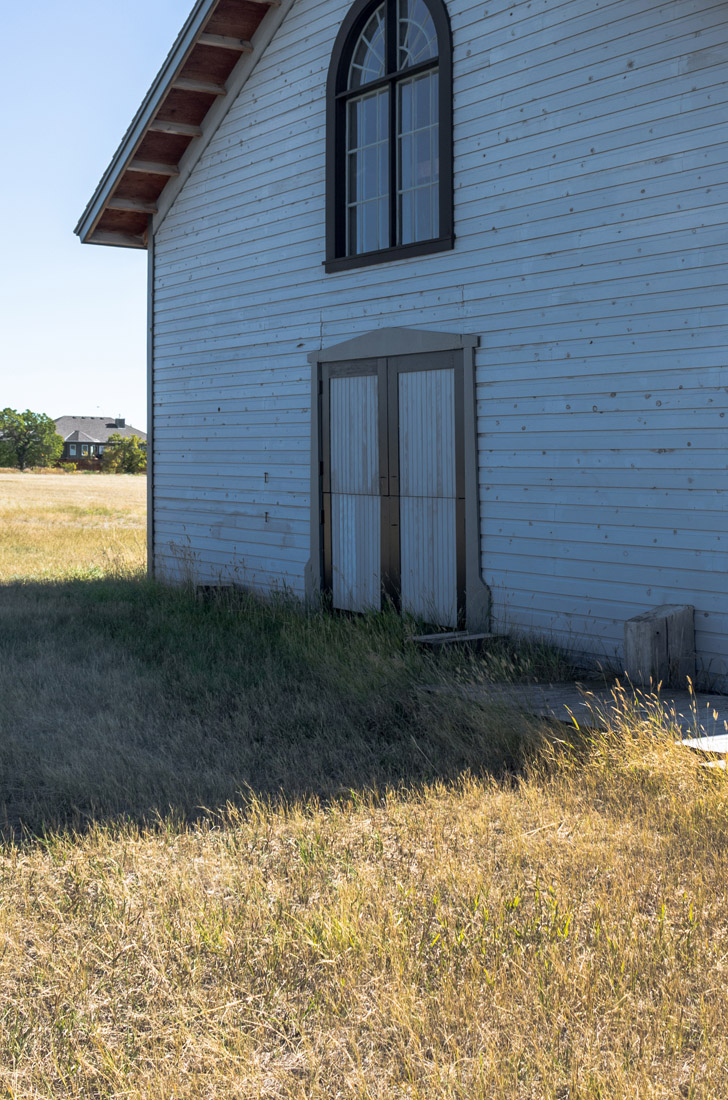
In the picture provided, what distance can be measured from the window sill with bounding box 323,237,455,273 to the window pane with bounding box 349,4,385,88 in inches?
69.2

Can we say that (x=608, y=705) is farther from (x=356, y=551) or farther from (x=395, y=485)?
(x=356, y=551)

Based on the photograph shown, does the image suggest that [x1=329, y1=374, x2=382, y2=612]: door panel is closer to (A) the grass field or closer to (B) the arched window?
(B) the arched window

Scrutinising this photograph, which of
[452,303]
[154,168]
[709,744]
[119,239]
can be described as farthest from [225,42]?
[709,744]

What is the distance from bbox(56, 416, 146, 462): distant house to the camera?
136m

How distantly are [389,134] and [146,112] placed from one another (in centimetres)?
354

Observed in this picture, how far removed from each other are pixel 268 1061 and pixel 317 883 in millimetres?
1134

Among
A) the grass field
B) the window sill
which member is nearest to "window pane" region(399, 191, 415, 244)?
the window sill

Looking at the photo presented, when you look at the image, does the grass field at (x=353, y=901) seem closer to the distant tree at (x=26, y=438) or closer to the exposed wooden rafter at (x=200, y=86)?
the exposed wooden rafter at (x=200, y=86)

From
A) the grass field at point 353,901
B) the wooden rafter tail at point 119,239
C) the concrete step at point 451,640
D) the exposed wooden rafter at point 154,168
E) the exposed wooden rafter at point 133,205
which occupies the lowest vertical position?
the grass field at point 353,901

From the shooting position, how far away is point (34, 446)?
4338 inches

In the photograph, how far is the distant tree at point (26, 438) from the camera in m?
109

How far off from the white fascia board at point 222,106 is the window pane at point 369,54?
1273 mm

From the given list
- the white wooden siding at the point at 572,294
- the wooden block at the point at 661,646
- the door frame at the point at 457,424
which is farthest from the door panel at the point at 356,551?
the wooden block at the point at 661,646

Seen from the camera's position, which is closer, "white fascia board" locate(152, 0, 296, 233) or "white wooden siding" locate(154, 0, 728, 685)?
"white wooden siding" locate(154, 0, 728, 685)
